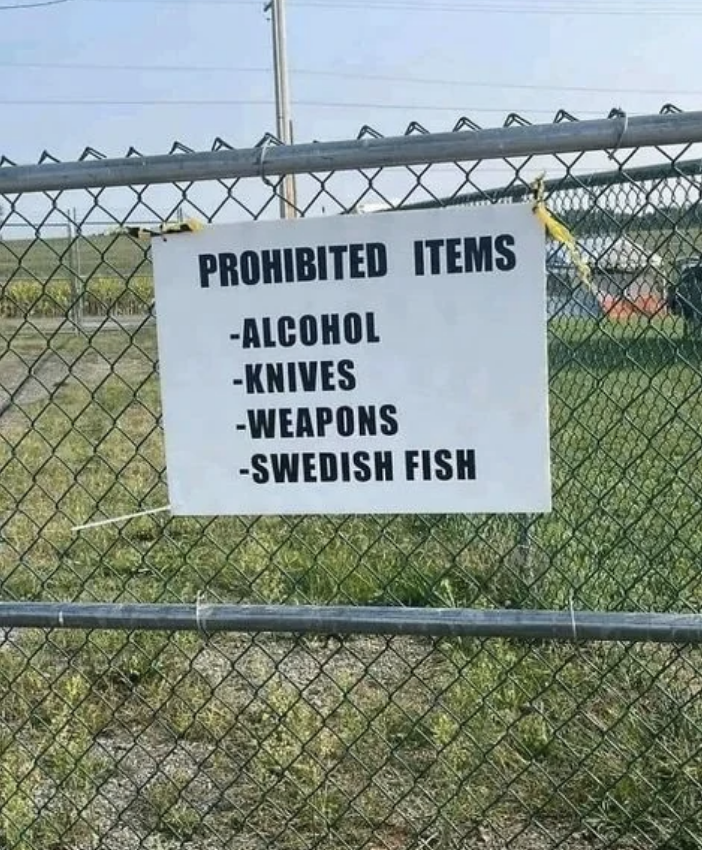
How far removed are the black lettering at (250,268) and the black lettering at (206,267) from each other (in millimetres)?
55

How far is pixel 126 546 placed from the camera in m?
4.96

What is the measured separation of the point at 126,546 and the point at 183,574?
0.61 metres

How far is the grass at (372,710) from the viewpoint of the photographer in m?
2.61

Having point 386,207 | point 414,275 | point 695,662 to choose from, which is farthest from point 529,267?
point 695,662

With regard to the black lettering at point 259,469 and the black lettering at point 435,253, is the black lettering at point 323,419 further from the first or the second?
the black lettering at point 435,253

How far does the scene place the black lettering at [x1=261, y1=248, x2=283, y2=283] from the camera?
1.84 m

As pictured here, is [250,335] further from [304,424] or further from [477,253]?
[477,253]

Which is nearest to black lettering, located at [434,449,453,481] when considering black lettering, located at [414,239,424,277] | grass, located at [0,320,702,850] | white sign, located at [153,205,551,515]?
white sign, located at [153,205,551,515]

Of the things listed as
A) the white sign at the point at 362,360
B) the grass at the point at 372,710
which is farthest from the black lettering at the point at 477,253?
the grass at the point at 372,710

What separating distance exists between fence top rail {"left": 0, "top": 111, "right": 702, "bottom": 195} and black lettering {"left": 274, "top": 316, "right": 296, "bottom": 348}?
274mm

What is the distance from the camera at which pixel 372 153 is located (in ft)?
5.75

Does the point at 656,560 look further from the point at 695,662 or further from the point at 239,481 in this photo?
the point at 239,481

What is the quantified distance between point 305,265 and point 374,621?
721 mm

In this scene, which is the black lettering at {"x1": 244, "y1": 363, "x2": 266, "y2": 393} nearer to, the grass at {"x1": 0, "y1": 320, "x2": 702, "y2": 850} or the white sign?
the white sign
